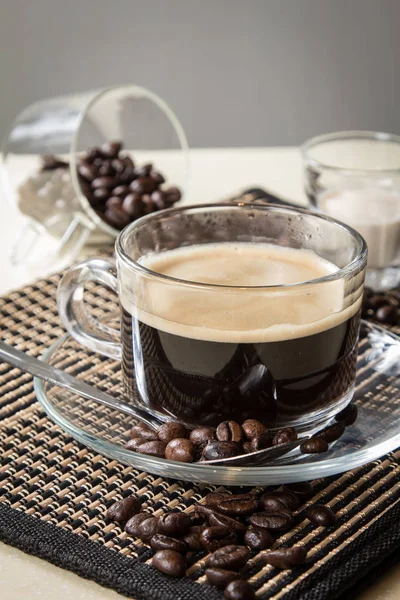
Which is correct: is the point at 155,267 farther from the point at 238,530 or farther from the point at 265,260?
the point at 238,530

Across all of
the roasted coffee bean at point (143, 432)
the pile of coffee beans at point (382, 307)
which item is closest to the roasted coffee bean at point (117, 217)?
the pile of coffee beans at point (382, 307)

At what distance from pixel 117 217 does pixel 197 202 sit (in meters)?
0.33

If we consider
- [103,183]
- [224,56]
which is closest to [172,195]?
[103,183]

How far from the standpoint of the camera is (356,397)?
1.13m

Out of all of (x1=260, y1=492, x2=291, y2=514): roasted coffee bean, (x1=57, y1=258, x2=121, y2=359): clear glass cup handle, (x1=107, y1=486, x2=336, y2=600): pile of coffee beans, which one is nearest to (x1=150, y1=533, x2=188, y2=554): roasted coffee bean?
(x1=107, y1=486, x2=336, y2=600): pile of coffee beans

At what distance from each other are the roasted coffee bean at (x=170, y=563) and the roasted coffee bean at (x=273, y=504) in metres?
0.11

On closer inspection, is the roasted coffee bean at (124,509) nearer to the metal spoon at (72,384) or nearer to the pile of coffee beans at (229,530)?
the pile of coffee beans at (229,530)

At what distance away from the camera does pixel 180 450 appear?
3.07 ft

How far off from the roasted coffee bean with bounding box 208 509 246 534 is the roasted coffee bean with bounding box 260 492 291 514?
0.04 meters

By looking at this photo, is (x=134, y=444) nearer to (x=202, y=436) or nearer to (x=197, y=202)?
(x=202, y=436)

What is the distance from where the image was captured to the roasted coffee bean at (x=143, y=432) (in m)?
0.99

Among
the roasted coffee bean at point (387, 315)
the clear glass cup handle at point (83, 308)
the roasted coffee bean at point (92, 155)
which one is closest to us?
the clear glass cup handle at point (83, 308)

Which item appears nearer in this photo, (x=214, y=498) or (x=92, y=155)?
(x=214, y=498)

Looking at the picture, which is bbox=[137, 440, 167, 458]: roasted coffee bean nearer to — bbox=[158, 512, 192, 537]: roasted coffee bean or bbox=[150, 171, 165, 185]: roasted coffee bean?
bbox=[158, 512, 192, 537]: roasted coffee bean
